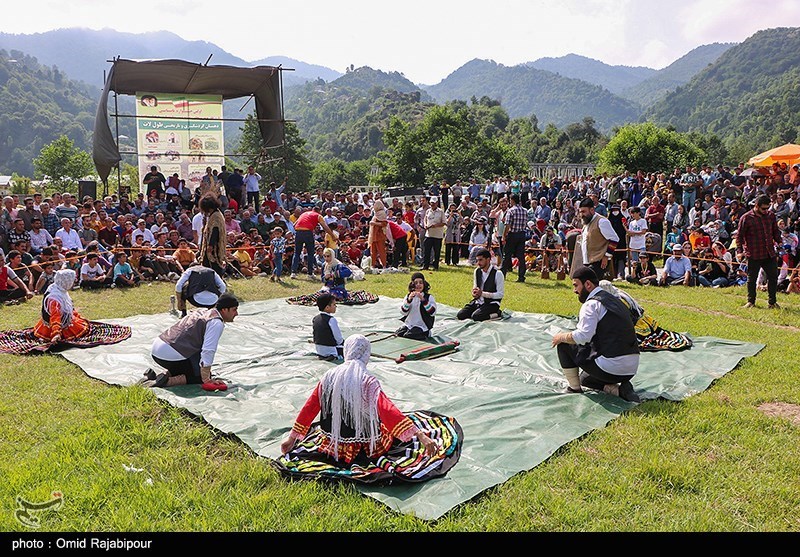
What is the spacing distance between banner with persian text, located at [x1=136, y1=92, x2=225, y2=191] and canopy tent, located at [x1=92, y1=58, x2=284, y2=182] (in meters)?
0.36

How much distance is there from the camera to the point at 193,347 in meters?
5.88

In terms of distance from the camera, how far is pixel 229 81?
18891 mm

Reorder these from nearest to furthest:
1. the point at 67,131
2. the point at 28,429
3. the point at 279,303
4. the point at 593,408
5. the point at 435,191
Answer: the point at 28,429, the point at 593,408, the point at 279,303, the point at 435,191, the point at 67,131

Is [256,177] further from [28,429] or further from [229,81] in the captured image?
[28,429]

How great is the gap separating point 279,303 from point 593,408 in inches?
261

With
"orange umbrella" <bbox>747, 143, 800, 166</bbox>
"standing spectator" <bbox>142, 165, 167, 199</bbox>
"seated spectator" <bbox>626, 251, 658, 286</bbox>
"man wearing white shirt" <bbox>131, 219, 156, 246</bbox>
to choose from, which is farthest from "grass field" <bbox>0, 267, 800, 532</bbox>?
"orange umbrella" <bbox>747, 143, 800, 166</bbox>

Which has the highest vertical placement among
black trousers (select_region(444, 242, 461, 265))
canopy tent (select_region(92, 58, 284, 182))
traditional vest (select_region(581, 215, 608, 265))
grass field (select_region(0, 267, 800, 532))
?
canopy tent (select_region(92, 58, 284, 182))

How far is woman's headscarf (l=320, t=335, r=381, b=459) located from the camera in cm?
399

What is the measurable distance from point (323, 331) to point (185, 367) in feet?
5.50

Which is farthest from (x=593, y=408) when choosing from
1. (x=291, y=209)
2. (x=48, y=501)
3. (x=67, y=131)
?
(x=67, y=131)

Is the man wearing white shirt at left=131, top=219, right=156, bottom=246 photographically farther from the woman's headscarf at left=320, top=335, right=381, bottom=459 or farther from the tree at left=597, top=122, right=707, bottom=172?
the tree at left=597, top=122, right=707, bottom=172

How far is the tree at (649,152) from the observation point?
48.7 metres

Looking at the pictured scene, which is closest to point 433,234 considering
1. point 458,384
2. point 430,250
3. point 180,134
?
point 430,250

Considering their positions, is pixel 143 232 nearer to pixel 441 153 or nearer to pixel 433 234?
pixel 433 234
